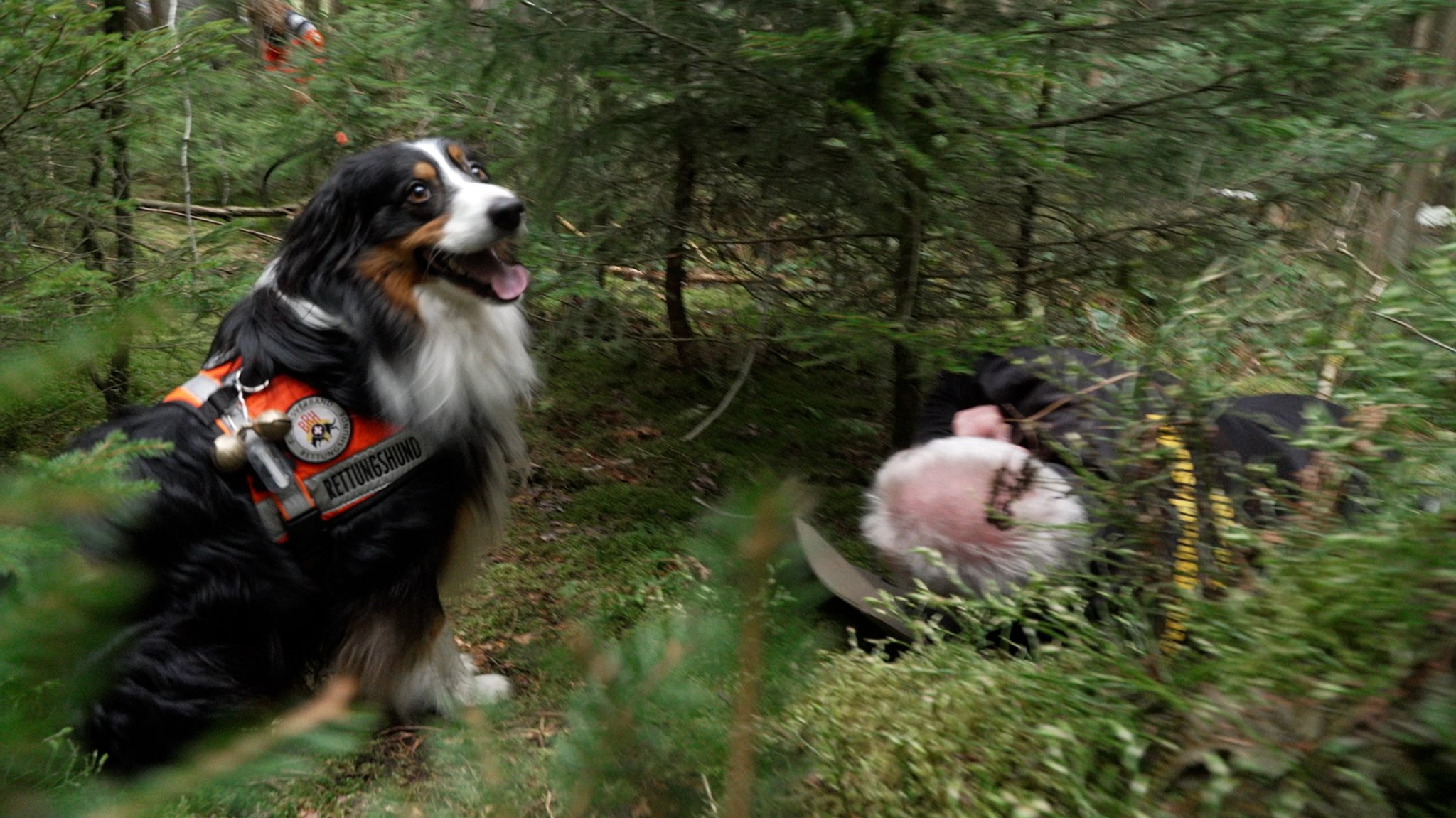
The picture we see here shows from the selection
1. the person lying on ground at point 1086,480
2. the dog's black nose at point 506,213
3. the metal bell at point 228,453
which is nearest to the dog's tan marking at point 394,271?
the dog's black nose at point 506,213

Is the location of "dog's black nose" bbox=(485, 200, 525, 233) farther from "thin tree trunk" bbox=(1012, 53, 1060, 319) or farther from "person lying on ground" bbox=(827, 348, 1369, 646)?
"thin tree trunk" bbox=(1012, 53, 1060, 319)

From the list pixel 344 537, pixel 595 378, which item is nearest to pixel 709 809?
pixel 344 537

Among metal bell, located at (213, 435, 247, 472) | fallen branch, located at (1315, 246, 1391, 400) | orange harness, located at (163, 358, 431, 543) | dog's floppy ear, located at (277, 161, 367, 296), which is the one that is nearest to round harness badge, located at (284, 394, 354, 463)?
orange harness, located at (163, 358, 431, 543)

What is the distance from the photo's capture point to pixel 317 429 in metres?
2.49

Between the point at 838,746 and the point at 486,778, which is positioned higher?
the point at 486,778

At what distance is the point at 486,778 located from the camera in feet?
2.92

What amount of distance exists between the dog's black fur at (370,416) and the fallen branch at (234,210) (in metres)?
2.59

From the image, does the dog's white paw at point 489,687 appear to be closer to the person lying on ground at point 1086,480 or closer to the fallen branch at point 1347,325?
the person lying on ground at point 1086,480

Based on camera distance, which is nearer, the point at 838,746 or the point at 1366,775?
the point at 1366,775

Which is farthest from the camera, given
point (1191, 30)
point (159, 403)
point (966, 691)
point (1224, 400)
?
point (1191, 30)

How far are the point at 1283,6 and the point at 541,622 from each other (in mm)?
3127

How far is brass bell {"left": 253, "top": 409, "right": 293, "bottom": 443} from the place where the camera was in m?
2.38

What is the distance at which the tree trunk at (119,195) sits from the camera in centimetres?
345

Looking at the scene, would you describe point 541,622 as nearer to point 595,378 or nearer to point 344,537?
point 344,537
